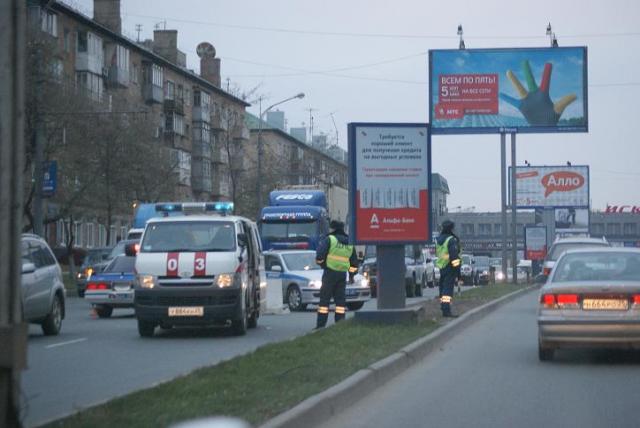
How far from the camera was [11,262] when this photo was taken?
24.1ft

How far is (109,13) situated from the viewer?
214 ft

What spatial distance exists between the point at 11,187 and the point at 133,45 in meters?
60.9

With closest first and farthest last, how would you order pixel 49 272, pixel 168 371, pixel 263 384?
pixel 263 384 < pixel 168 371 < pixel 49 272

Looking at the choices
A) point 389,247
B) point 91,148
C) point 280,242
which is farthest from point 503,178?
point 389,247

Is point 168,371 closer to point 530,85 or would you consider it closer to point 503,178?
point 530,85

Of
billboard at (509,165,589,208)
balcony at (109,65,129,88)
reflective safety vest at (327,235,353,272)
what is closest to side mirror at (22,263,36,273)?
reflective safety vest at (327,235,353,272)

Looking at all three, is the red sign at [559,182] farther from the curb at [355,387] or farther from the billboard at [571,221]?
the curb at [355,387]

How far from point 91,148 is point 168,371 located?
34.9 metres

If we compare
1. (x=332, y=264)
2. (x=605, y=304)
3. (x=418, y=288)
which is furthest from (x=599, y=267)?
(x=418, y=288)

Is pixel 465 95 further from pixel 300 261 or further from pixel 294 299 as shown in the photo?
pixel 294 299

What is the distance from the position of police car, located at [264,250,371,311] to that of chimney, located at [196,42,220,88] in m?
55.0

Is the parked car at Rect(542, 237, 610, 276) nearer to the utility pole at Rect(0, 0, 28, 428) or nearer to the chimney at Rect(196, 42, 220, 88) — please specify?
the utility pole at Rect(0, 0, 28, 428)

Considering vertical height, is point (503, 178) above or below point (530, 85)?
below

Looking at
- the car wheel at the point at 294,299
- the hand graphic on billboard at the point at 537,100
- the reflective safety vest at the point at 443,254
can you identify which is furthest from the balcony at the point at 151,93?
the reflective safety vest at the point at 443,254
